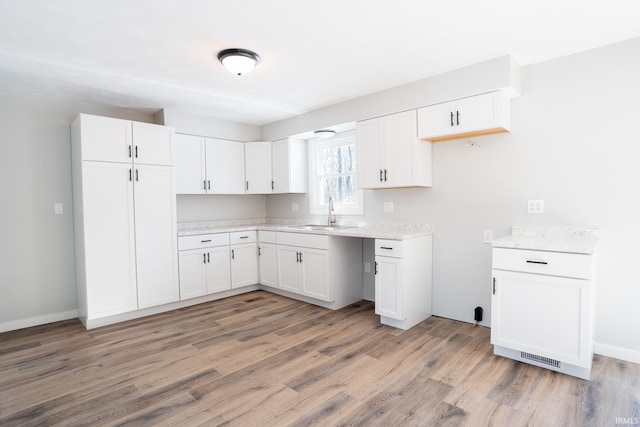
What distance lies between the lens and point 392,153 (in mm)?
3438

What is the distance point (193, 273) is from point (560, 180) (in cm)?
372

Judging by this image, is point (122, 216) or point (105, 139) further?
point (122, 216)

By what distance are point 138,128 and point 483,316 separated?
3841 millimetres

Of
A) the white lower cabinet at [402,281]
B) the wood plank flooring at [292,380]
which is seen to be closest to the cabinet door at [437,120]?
the white lower cabinet at [402,281]

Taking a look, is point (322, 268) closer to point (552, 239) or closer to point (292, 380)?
point (292, 380)

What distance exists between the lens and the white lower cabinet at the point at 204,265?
395 centimetres

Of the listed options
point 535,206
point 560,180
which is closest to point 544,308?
point 535,206

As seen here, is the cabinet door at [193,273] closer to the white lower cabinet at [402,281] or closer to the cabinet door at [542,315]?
the white lower cabinet at [402,281]

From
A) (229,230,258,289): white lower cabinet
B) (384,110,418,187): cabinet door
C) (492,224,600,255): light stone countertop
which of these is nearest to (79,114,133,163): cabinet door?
(229,230,258,289): white lower cabinet

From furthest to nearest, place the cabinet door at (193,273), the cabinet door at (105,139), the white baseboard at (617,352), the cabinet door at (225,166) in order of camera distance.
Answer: the cabinet door at (225,166), the cabinet door at (193,273), the cabinet door at (105,139), the white baseboard at (617,352)

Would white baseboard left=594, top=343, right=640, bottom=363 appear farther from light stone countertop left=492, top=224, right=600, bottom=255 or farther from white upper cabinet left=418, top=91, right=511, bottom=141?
white upper cabinet left=418, top=91, right=511, bottom=141

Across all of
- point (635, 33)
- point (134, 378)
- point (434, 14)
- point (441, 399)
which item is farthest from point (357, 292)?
point (635, 33)

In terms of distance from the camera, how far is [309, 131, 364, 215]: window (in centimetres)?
427

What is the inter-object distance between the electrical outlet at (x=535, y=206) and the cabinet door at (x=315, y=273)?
1928mm
